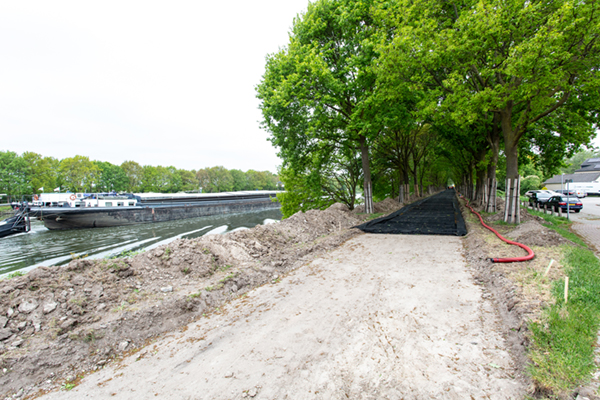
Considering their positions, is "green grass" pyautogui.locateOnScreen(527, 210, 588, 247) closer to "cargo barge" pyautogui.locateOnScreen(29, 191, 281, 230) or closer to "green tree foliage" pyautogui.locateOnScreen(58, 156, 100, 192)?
"cargo barge" pyautogui.locateOnScreen(29, 191, 281, 230)

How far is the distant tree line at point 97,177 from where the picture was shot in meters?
50.9

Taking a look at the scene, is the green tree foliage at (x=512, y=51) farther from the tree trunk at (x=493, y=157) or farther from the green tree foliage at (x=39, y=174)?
the green tree foliage at (x=39, y=174)

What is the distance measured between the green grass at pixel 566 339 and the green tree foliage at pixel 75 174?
79626 mm

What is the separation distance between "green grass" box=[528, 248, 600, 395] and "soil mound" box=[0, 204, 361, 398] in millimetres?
4464

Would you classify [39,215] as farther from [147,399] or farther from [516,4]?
[516,4]

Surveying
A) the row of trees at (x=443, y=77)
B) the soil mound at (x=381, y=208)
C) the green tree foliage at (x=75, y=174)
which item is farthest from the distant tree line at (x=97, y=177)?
the soil mound at (x=381, y=208)

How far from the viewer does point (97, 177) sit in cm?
6475

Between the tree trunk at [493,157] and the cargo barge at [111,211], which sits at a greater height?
the tree trunk at [493,157]

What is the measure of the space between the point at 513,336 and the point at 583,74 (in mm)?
9463

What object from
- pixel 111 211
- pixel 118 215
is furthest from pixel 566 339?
pixel 111 211

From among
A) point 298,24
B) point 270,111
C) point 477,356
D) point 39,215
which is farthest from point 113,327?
point 39,215

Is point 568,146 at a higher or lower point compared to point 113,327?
higher

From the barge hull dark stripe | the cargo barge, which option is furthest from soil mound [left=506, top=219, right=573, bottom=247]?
the barge hull dark stripe

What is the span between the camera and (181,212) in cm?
3809
